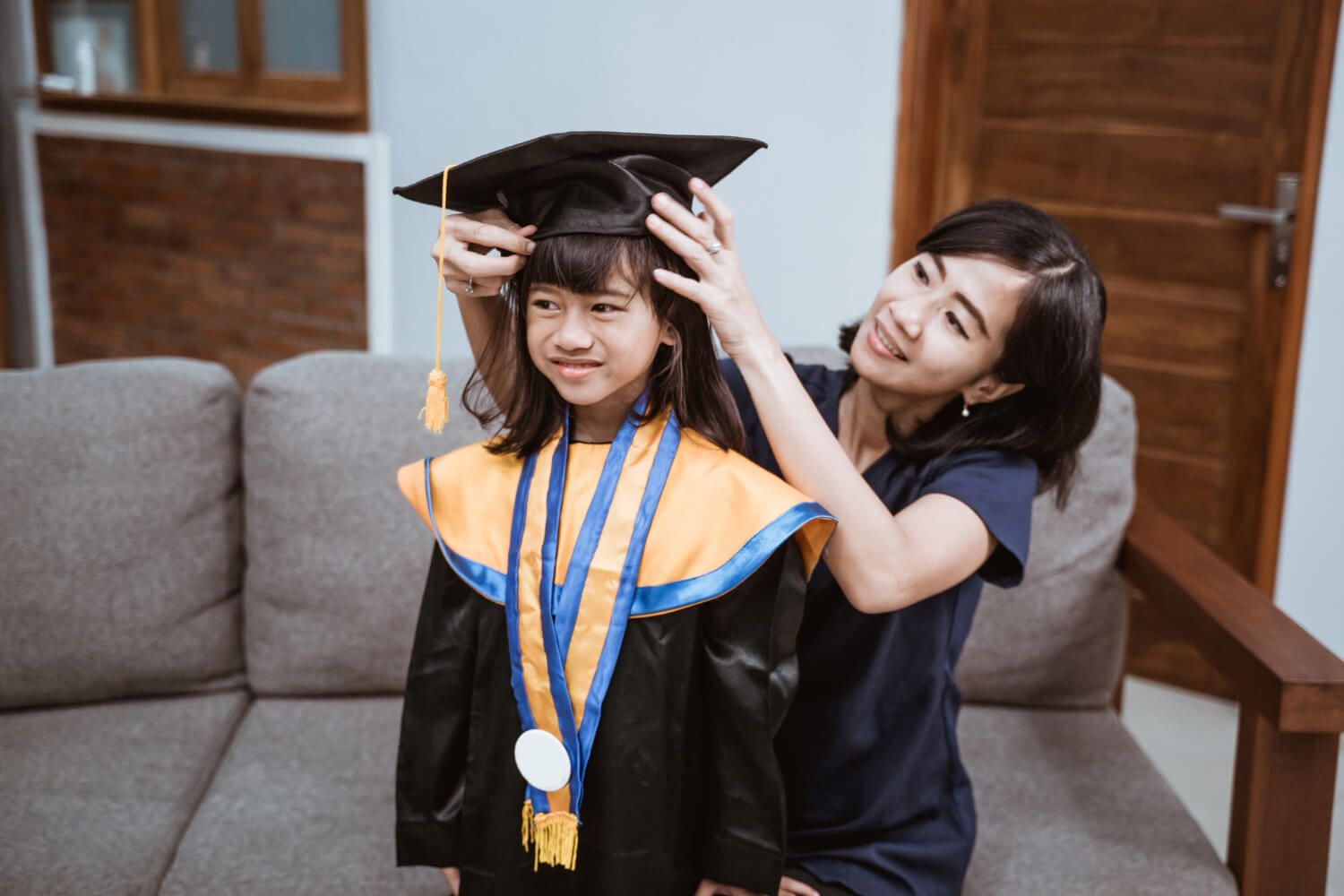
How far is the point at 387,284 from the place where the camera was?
12.3ft

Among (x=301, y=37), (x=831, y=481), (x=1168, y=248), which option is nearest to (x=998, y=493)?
(x=831, y=481)

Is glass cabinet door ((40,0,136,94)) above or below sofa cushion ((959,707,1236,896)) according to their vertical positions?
above

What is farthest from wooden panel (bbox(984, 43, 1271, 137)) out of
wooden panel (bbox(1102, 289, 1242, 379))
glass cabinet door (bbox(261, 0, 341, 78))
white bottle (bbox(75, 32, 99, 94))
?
white bottle (bbox(75, 32, 99, 94))

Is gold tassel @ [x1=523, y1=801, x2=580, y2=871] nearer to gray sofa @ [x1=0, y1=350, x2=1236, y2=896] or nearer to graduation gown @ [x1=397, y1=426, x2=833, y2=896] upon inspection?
graduation gown @ [x1=397, y1=426, x2=833, y2=896]

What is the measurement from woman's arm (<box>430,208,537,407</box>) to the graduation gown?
0.37 feet

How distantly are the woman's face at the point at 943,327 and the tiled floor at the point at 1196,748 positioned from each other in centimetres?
144

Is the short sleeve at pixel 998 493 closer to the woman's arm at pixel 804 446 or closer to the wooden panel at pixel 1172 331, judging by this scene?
the woman's arm at pixel 804 446

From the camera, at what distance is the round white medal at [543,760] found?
1.15m

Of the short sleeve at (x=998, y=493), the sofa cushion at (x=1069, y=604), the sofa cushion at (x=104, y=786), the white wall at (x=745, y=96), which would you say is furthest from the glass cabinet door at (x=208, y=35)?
the short sleeve at (x=998, y=493)

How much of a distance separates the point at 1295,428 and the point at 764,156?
1376 millimetres

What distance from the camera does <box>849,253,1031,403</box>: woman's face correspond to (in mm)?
1254

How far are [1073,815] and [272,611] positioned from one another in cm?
117

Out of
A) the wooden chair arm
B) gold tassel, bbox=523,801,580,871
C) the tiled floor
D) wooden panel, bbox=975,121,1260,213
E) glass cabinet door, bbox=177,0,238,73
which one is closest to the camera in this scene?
gold tassel, bbox=523,801,580,871

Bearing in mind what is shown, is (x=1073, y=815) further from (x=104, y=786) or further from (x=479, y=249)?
(x=104, y=786)
